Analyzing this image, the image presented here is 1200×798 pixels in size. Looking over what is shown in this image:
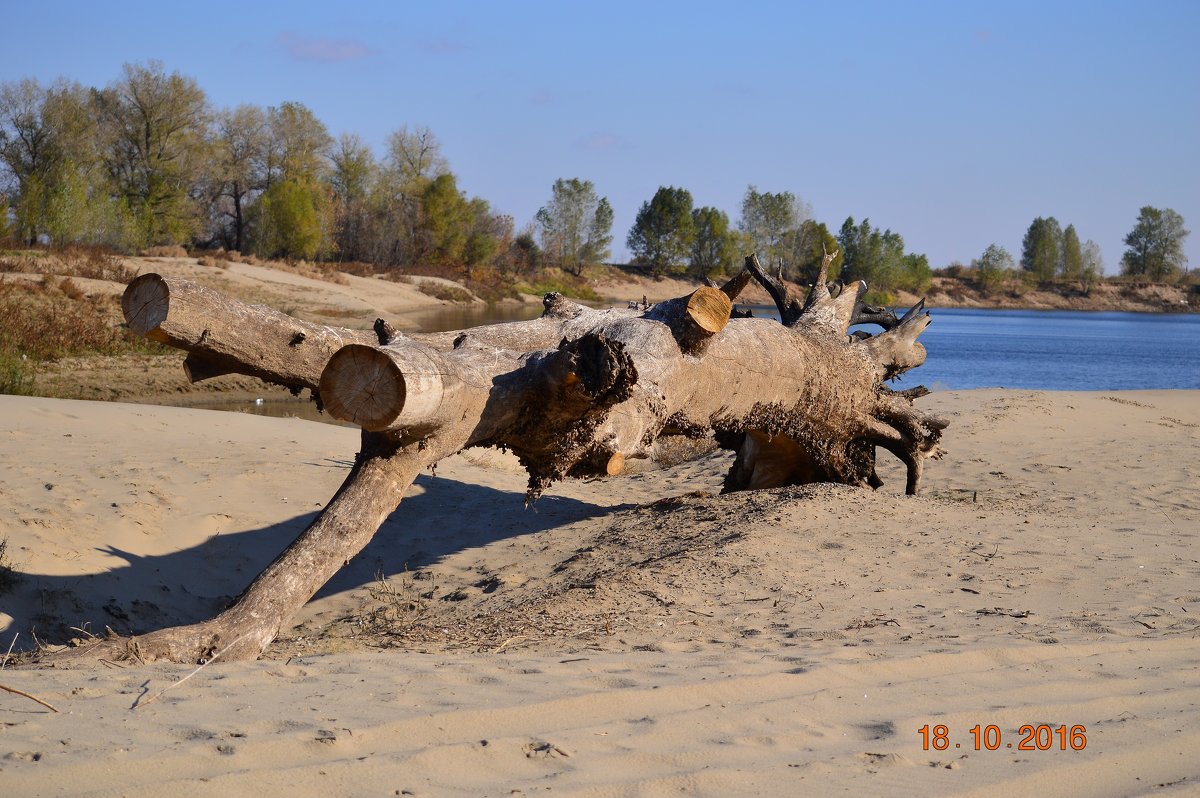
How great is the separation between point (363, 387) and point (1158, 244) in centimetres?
11162

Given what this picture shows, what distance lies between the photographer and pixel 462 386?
4699mm

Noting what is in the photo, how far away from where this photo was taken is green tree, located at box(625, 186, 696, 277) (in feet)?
271

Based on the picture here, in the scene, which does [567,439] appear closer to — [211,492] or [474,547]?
[474,547]

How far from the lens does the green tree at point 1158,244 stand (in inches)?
3878

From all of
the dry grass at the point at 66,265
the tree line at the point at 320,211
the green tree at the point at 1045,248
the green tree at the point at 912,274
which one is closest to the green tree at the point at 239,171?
the tree line at the point at 320,211

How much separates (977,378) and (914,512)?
21.3 metres

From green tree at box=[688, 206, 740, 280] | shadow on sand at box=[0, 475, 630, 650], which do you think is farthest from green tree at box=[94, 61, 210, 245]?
shadow on sand at box=[0, 475, 630, 650]

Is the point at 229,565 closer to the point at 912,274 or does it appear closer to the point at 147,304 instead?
the point at 147,304

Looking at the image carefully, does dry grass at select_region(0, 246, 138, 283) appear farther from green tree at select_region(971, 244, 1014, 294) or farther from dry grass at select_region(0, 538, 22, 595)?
green tree at select_region(971, 244, 1014, 294)

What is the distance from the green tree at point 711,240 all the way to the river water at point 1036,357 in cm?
2596

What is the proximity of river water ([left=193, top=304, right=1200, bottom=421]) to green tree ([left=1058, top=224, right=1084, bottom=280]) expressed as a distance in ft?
146

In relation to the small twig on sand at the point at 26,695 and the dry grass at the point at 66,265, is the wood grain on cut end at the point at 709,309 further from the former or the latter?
the dry grass at the point at 66,265

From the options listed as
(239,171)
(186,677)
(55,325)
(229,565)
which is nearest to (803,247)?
(239,171)

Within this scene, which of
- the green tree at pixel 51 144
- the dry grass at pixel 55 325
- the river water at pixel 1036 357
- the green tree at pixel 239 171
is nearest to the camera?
the dry grass at pixel 55 325
